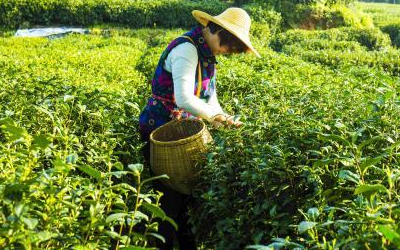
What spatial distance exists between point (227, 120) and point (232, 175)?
0.43 metres

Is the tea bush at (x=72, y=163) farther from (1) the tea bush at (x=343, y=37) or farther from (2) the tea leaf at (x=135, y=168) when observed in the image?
(1) the tea bush at (x=343, y=37)

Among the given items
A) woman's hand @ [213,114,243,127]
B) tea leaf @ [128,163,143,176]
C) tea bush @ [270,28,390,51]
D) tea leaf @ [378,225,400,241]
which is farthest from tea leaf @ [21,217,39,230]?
tea bush @ [270,28,390,51]

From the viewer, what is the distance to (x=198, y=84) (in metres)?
3.38

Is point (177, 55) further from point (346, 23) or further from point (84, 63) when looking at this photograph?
point (346, 23)

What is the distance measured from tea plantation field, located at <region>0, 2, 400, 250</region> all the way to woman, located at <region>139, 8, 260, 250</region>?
0.44ft

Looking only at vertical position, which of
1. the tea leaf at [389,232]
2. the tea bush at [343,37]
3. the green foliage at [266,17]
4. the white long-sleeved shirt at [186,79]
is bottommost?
the green foliage at [266,17]

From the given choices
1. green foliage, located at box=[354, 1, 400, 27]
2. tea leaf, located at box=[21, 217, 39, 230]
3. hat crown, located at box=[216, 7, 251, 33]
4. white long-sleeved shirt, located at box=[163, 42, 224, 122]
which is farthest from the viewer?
green foliage, located at box=[354, 1, 400, 27]

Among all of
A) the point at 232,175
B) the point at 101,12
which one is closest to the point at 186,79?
the point at 232,175

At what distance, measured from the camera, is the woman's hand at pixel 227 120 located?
295 cm

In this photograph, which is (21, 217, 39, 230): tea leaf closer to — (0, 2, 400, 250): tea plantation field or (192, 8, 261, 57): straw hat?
(0, 2, 400, 250): tea plantation field

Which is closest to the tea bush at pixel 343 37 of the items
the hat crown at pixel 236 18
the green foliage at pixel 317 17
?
the green foliage at pixel 317 17

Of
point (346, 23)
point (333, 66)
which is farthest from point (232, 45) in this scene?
point (346, 23)

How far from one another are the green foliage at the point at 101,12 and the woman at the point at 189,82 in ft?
49.3

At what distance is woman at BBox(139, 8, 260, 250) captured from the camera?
122 inches
